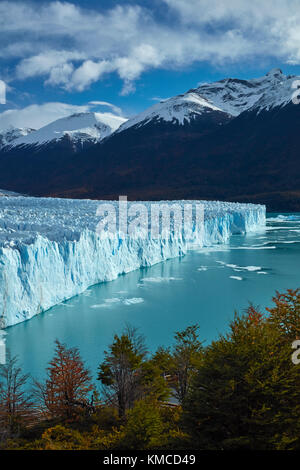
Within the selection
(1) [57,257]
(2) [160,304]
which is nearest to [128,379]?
(2) [160,304]

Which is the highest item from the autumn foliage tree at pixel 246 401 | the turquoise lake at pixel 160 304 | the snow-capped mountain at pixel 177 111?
the snow-capped mountain at pixel 177 111

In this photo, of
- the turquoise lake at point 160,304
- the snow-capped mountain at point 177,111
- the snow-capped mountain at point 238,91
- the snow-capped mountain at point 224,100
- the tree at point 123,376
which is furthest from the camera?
the snow-capped mountain at point 238,91

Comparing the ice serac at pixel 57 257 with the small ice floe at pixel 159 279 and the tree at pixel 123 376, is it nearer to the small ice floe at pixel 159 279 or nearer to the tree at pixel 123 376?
the small ice floe at pixel 159 279

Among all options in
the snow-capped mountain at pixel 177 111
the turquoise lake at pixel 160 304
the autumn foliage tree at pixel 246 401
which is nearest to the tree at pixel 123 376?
the turquoise lake at pixel 160 304

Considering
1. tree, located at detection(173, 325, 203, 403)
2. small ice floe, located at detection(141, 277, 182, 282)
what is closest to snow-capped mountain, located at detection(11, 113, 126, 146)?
small ice floe, located at detection(141, 277, 182, 282)

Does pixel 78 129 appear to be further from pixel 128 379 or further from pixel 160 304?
pixel 128 379

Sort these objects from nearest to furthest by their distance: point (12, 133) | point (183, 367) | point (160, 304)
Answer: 1. point (183, 367)
2. point (160, 304)
3. point (12, 133)
